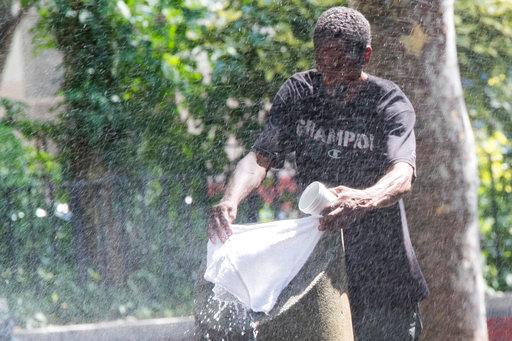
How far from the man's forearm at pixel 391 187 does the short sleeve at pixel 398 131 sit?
4 centimetres

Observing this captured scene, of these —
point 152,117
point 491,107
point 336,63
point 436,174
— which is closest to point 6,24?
point 152,117

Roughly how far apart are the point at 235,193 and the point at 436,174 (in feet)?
6.23

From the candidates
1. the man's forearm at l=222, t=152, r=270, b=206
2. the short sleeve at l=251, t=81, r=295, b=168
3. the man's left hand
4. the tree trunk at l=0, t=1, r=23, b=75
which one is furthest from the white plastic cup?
the tree trunk at l=0, t=1, r=23, b=75

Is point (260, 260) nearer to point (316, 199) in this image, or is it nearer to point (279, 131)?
point (316, 199)

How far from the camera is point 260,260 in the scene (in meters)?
3.46

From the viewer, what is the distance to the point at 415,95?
216 inches

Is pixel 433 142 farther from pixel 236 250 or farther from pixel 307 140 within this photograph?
pixel 236 250

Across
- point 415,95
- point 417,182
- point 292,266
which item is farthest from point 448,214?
point 292,266

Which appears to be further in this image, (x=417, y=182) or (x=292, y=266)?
(x=417, y=182)

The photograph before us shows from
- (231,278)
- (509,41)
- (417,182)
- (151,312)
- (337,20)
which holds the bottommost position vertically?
(151,312)

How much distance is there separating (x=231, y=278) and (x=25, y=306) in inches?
166

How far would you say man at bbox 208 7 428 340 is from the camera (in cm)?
370

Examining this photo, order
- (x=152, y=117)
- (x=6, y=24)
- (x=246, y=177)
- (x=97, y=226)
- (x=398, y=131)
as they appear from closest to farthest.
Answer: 1. (x=398, y=131)
2. (x=246, y=177)
3. (x=152, y=117)
4. (x=97, y=226)
5. (x=6, y=24)

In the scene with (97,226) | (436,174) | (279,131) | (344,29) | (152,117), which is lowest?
(97,226)
